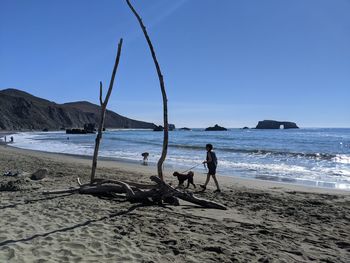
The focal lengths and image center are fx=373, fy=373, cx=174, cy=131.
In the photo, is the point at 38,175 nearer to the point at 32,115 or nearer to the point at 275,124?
the point at 32,115

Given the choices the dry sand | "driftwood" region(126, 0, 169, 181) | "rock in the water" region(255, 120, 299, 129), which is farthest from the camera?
"rock in the water" region(255, 120, 299, 129)

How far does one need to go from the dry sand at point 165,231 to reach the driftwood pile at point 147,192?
0.36 m

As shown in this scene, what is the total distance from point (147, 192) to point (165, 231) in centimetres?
247

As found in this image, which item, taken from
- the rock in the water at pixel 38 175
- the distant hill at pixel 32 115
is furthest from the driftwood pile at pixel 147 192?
the distant hill at pixel 32 115

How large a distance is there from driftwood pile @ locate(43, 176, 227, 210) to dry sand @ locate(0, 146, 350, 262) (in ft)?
1.20

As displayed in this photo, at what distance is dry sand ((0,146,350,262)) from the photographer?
197 inches

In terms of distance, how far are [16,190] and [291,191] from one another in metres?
7.97

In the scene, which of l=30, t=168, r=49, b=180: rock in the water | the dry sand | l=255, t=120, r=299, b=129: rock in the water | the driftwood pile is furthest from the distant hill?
the dry sand

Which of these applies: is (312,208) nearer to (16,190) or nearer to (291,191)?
(291,191)

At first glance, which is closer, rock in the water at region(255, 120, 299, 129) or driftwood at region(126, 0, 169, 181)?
driftwood at region(126, 0, 169, 181)

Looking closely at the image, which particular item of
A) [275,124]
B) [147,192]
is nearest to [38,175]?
[147,192]

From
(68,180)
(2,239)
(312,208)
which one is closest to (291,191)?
(312,208)

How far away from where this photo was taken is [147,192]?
27.9 feet

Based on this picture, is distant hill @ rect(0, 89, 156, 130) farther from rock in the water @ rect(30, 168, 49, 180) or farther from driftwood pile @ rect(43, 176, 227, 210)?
driftwood pile @ rect(43, 176, 227, 210)
